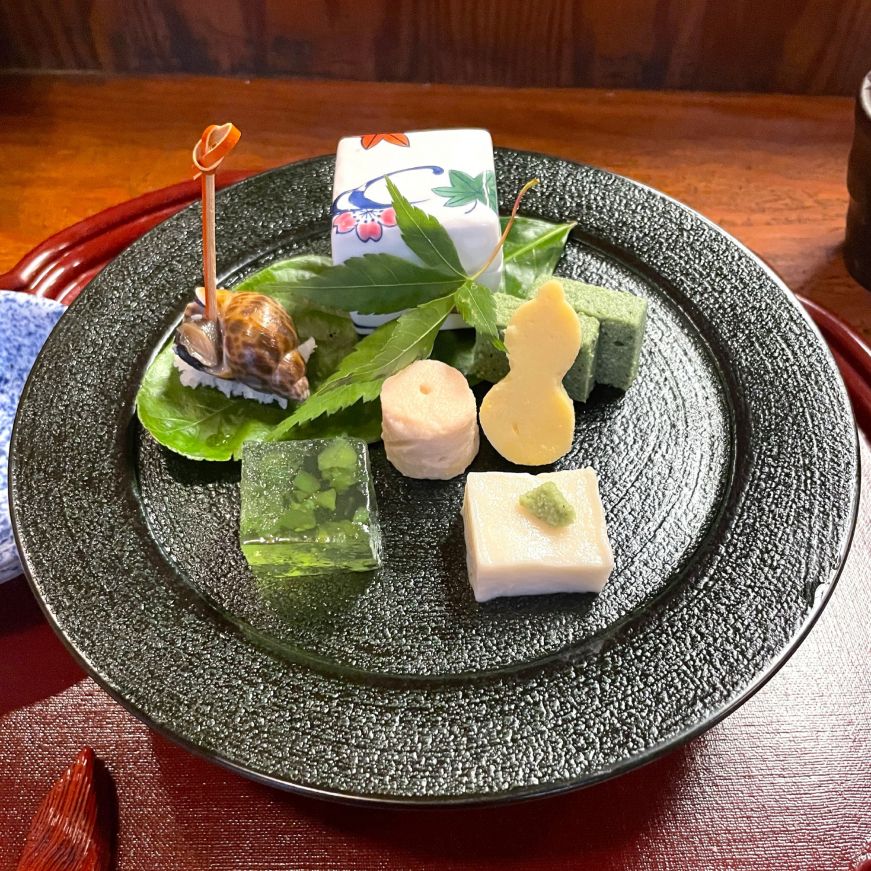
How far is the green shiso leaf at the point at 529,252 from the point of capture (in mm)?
1727

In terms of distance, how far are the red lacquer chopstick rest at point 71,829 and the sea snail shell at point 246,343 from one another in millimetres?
666

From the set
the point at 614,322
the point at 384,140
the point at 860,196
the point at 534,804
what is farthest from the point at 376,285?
the point at 860,196

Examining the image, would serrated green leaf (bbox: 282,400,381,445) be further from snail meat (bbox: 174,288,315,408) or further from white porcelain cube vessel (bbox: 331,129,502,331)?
white porcelain cube vessel (bbox: 331,129,502,331)

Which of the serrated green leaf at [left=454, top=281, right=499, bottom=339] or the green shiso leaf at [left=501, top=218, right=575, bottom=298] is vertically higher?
the serrated green leaf at [left=454, top=281, right=499, bottom=339]

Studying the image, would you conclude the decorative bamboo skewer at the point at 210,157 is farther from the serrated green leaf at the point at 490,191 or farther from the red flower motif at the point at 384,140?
the serrated green leaf at the point at 490,191

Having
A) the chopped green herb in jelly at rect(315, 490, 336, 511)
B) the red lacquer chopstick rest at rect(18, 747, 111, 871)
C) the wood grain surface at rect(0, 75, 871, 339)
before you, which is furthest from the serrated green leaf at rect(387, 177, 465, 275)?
the red lacquer chopstick rest at rect(18, 747, 111, 871)

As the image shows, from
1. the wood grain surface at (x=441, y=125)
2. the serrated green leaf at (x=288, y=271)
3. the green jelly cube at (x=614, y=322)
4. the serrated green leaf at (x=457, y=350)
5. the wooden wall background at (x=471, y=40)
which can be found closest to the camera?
the green jelly cube at (x=614, y=322)

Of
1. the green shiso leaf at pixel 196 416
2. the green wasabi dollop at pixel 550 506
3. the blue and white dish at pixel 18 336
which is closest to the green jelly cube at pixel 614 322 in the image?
the green wasabi dollop at pixel 550 506

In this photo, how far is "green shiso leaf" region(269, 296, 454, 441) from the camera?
1.46 meters

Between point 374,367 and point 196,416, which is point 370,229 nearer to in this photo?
point 374,367

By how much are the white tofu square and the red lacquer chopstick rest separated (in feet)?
2.09

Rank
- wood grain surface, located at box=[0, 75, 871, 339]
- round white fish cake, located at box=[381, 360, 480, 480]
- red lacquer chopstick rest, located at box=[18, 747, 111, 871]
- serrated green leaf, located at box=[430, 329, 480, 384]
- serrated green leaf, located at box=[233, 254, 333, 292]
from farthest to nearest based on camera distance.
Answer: wood grain surface, located at box=[0, 75, 871, 339] → serrated green leaf, located at box=[233, 254, 333, 292] → serrated green leaf, located at box=[430, 329, 480, 384] → round white fish cake, located at box=[381, 360, 480, 480] → red lacquer chopstick rest, located at box=[18, 747, 111, 871]

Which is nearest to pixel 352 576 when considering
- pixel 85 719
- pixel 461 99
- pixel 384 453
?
pixel 384 453

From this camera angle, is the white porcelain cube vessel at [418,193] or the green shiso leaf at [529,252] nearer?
the white porcelain cube vessel at [418,193]
